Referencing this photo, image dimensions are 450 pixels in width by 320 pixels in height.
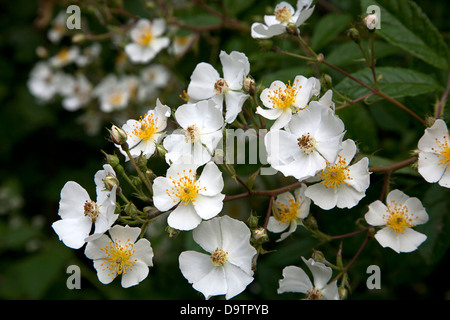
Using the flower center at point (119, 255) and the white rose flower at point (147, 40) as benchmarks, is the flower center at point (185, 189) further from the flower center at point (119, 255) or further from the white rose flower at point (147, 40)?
the white rose flower at point (147, 40)

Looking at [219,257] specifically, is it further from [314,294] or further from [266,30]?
[266,30]

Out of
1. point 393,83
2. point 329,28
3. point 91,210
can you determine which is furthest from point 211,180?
point 329,28

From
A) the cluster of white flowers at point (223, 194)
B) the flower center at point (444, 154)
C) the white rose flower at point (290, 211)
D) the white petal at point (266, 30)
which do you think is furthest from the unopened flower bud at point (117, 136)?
the flower center at point (444, 154)

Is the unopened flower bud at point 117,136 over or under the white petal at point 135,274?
over

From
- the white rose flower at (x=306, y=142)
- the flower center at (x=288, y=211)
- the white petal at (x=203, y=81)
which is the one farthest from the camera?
the white petal at (x=203, y=81)

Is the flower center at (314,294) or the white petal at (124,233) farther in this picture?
the flower center at (314,294)

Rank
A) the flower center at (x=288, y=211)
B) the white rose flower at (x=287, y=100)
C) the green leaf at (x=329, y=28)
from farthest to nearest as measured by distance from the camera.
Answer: the green leaf at (x=329, y=28)
the flower center at (x=288, y=211)
the white rose flower at (x=287, y=100)
